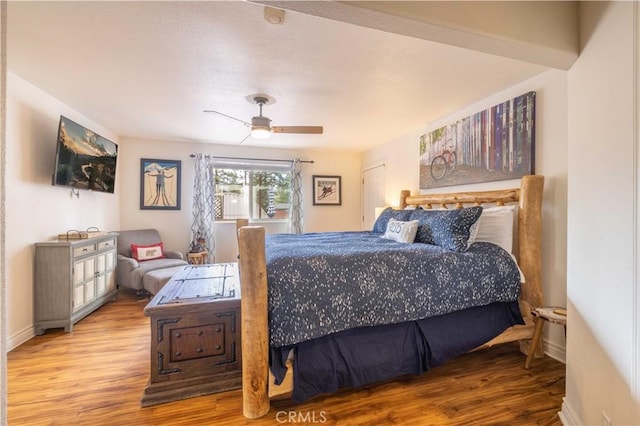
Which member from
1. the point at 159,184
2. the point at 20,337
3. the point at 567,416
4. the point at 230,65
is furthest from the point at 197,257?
the point at 567,416

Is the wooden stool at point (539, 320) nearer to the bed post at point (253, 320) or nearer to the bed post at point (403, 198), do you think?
the bed post at point (253, 320)

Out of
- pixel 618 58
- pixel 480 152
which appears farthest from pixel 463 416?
pixel 480 152

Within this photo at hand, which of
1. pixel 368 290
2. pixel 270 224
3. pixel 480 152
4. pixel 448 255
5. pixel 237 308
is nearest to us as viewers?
pixel 368 290

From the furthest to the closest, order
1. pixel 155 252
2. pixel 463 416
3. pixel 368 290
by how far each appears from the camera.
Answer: pixel 155 252, pixel 368 290, pixel 463 416

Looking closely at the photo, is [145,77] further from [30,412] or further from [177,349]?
[30,412]

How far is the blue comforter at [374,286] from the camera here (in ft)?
5.45

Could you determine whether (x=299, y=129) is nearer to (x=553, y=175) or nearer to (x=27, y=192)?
(x=553, y=175)

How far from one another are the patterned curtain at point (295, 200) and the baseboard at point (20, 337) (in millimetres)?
3544

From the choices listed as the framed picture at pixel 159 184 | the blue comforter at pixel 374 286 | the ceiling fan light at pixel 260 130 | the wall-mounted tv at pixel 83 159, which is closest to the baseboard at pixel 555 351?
the blue comforter at pixel 374 286

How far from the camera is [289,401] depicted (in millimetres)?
1772

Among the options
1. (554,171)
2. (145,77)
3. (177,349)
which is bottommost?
(177,349)

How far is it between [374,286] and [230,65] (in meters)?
2.03

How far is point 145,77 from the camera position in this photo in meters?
2.42

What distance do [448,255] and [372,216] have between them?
10.8ft
